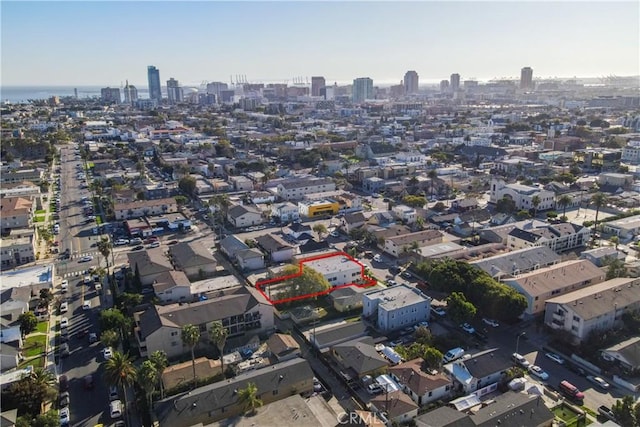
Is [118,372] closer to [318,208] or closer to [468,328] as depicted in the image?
[468,328]

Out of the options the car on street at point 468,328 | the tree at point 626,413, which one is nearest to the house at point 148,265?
the car on street at point 468,328

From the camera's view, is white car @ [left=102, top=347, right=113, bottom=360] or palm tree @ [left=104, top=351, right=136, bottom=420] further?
white car @ [left=102, top=347, right=113, bottom=360]

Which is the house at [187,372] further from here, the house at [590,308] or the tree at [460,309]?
the house at [590,308]

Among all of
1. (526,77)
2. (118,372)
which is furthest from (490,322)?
(526,77)

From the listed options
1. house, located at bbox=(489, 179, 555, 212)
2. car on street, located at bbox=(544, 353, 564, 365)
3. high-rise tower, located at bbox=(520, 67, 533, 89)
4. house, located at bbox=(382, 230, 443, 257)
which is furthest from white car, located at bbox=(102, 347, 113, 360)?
high-rise tower, located at bbox=(520, 67, 533, 89)

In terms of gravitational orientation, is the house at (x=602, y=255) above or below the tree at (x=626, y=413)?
above

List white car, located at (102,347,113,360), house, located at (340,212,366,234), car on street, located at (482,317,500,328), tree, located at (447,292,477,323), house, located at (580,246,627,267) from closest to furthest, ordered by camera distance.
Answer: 1. white car, located at (102,347,113,360)
2. tree, located at (447,292,477,323)
3. car on street, located at (482,317,500,328)
4. house, located at (580,246,627,267)
5. house, located at (340,212,366,234)

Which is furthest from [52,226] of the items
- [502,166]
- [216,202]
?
[502,166]

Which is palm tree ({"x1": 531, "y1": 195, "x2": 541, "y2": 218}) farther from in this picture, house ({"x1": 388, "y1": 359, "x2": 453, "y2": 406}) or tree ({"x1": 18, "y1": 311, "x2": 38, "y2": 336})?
tree ({"x1": 18, "y1": 311, "x2": 38, "y2": 336})
